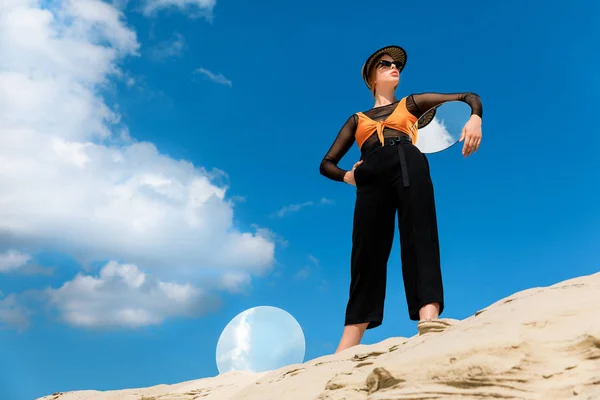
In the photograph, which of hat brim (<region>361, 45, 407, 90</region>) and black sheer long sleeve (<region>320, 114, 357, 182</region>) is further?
hat brim (<region>361, 45, 407, 90</region>)

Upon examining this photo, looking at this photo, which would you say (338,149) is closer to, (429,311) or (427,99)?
(427,99)

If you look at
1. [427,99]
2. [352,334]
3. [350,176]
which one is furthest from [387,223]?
[427,99]

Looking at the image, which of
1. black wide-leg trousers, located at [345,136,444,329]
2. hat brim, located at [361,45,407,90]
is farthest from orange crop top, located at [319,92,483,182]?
hat brim, located at [361,45,407,90]

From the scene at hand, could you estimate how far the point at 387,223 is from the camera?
205 inches

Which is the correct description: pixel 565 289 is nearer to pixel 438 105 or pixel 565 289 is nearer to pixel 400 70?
pixel 438 105

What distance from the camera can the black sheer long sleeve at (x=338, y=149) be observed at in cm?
564

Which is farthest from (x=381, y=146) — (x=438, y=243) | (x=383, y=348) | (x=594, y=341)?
(x=594, y=341)

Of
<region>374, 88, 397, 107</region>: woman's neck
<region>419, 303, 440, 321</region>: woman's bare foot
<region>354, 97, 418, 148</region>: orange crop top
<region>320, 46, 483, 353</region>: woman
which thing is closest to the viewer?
<region>419, 303, 440, 321</region>: woman's bare foot

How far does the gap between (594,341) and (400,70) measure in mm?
3870

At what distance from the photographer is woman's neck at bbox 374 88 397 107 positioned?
18.9ft

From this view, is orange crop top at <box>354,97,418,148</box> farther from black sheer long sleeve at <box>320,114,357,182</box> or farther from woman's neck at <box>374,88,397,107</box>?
woman's neck at <box>374,88,397,107</box>

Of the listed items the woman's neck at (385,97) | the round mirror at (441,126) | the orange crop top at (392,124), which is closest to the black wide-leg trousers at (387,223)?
the orange crop top at (392,124)

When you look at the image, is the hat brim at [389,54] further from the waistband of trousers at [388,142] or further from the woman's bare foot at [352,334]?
the woman's bare foot at [352,334]

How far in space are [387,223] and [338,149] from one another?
94cm
